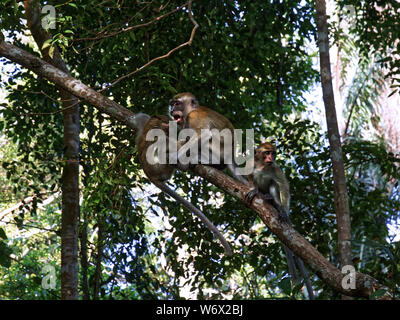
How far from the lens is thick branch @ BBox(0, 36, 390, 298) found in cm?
276

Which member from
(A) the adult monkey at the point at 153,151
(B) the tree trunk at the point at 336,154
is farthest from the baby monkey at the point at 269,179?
(A) the adult monkey at the point at 153,151

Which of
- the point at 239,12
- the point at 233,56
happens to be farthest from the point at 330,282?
the point at 239,12

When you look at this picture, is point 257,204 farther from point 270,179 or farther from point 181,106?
point 181,106

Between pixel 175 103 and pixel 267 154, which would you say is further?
pixel 175 103

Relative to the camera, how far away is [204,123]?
192 inches

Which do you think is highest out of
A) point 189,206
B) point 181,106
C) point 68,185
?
point 181,106

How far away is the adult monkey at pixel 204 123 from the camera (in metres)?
4.82

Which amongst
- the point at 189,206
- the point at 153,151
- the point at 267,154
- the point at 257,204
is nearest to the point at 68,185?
the point at 153,151

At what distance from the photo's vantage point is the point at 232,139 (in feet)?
16.2

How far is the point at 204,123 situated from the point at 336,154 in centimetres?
136

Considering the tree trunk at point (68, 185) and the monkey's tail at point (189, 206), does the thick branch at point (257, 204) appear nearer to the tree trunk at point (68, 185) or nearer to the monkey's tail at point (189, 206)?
the monkey's tail at point (189, 206)

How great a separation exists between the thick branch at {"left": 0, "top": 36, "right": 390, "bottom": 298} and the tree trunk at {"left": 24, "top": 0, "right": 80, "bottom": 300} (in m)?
0.84

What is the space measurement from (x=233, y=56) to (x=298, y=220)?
6.12ft

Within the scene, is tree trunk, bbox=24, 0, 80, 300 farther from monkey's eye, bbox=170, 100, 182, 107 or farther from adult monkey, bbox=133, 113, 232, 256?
monkey's eye, bbox=170, 100, 182, 107
